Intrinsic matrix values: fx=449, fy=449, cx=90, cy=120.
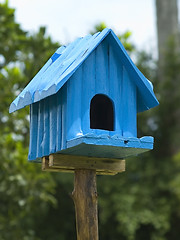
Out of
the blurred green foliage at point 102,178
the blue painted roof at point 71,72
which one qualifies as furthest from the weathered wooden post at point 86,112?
the blurred green foliage at point 102,178

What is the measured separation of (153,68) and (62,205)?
14.7 ft

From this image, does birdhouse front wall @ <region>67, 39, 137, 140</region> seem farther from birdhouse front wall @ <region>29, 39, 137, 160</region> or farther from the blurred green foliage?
the blurred green foliage

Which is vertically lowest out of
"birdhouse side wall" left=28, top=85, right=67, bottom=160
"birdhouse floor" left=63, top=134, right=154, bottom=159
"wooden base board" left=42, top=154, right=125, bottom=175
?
"wooden base board" left=42, top=154, right=125, bottom=175

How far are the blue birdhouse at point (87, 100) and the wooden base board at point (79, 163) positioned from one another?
50mm

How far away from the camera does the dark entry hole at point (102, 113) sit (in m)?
3.75

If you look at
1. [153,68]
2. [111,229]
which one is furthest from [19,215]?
[153,68]

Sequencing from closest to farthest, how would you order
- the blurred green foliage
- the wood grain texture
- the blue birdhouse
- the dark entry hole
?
the blue birdhouse < the wood grain texture < the dark entry hole < the blurred green foliage

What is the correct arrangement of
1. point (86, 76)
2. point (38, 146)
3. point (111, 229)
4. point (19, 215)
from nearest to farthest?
point (86, 76)
point (38, 146)
point (19, 215)
point (111, 229)

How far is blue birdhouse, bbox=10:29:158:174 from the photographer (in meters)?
3.35

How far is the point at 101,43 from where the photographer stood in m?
3.66

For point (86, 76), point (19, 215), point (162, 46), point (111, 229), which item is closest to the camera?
point (86, 76)

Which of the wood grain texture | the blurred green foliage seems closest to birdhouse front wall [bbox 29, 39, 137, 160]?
the wood grain texture

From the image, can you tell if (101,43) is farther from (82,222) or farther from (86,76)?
(82,222)

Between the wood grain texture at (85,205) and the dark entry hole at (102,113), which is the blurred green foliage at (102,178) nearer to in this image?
the dark entry hole at (102,113)
